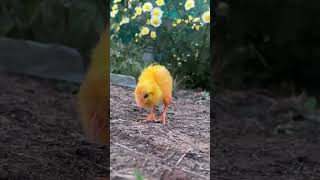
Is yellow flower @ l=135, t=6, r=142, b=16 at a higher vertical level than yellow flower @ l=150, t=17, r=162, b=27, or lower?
higher

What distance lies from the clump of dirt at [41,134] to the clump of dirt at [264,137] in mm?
312

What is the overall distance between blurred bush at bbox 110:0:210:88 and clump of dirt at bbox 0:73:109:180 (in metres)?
0.33

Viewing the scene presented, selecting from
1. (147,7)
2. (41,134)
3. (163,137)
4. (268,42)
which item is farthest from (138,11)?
(41,134)

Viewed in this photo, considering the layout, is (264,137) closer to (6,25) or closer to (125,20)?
(125,20)

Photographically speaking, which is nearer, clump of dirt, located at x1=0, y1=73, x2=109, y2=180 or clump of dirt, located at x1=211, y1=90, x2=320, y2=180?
clump of dirt, located at x1=211, y1=90, x2=320, y2=180

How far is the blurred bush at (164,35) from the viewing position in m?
1.12

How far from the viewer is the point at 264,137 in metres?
1.42

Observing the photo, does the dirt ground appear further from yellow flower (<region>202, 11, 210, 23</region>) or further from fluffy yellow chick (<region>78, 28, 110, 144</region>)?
yellow flower (<region>202, 11, 210, 23</region>)

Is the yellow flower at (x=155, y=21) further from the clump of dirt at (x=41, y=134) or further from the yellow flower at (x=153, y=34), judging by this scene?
the clump of dirt at (x=41, y=134)

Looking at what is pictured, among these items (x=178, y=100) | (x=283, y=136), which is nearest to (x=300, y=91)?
(x=283, y=136)

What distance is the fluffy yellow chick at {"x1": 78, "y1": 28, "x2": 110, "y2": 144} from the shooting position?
1.20 metres

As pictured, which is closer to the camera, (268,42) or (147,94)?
(147,94)

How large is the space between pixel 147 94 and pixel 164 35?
130 millimetres

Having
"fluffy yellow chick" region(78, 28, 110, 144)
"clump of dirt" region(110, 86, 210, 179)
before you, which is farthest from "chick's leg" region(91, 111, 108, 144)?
"clump of dirt" region(110, 86, 210, 179)
